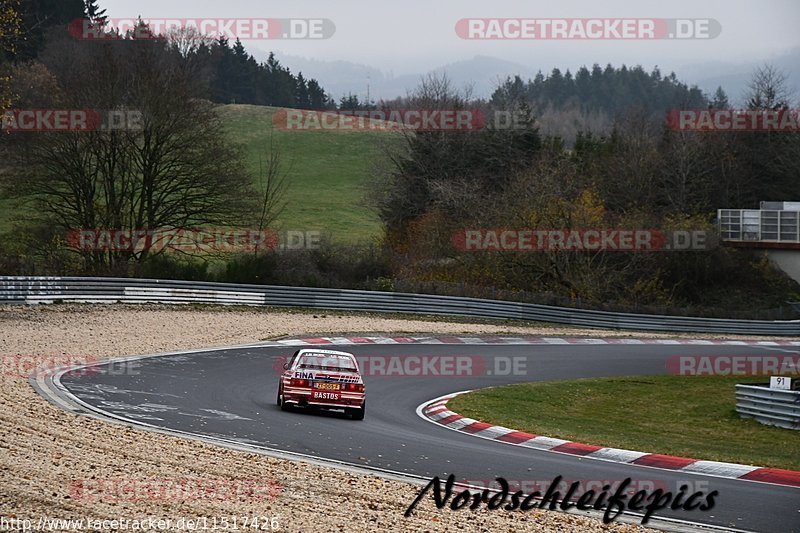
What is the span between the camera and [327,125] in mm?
104812

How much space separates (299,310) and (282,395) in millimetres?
20639

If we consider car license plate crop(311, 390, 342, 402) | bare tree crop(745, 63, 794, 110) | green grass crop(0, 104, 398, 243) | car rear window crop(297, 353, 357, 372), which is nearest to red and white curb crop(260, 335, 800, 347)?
car rear window crop(297, 353, 357, 372)

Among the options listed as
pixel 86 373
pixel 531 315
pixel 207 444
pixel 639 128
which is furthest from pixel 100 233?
pixel 639 128

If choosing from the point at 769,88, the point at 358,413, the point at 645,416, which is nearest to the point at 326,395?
the point at 358,413

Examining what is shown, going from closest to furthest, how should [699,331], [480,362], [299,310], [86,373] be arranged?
[86,373] < [480,362] < [299,310] < [699,331]

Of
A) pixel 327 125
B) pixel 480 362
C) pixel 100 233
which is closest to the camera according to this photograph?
pixel 480 362

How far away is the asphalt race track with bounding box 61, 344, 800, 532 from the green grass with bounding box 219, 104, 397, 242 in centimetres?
4054

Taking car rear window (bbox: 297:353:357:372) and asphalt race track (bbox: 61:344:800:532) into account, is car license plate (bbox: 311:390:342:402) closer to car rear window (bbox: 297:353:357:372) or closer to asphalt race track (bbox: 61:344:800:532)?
asphalt race track (bbox: 61:344:800:532)

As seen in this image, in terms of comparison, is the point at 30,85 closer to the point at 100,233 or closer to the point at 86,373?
the point at 100,233

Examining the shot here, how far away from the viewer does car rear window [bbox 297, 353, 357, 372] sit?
17595mm

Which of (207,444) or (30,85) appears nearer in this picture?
(207,444)

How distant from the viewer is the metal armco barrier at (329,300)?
109 ft

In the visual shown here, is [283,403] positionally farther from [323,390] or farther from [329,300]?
[329,300]

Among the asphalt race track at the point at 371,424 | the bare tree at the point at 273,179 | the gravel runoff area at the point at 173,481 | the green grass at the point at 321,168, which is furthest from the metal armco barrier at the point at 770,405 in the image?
the green grass at the point at 321,168
